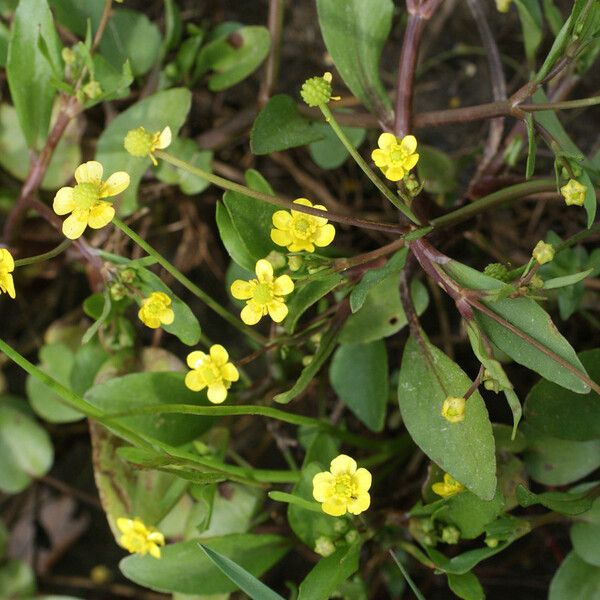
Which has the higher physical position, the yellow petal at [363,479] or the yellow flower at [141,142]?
the yellow flower at [141,142]

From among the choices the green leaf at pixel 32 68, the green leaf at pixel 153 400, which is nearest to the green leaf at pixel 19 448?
the green leaf at pixel 153 400

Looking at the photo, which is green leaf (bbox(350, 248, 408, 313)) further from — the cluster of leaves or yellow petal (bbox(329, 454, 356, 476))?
yellow petal (bbox(329, 454, 356, 476))

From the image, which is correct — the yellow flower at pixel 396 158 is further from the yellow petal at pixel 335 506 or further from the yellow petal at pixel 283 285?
the yellow petal at pixel 335 506

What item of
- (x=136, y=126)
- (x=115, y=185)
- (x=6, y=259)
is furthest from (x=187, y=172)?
(x=6, y=259)

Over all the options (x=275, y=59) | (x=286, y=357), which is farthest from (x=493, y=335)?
(x=275, y=59)

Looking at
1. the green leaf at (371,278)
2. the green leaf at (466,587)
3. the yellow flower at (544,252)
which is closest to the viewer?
the yellow flower at (544,252)

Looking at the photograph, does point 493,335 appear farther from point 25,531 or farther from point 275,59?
point 25,531
